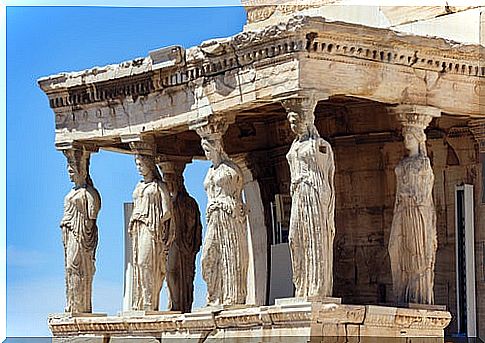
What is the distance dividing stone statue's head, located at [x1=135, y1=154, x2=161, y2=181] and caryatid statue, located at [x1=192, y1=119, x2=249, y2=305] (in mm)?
1563

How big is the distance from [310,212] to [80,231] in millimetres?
4786

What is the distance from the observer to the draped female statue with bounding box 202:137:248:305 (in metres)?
21.7

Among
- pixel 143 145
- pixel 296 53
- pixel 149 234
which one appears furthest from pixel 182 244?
pixel 296 53

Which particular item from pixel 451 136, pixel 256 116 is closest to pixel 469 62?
pixel 451 136

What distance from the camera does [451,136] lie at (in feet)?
76.1

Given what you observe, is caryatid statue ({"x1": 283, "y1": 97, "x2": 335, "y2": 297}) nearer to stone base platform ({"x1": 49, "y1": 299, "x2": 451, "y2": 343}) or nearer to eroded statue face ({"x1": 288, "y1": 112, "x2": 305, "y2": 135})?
eroded statue face ({"x1": 288, "y1": 112, "x2": 305, "y2": 135})

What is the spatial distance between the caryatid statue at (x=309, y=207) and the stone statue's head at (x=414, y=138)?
1.25 m

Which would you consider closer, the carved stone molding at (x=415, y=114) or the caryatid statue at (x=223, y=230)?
the carved stone molding at (x=415, y=114)

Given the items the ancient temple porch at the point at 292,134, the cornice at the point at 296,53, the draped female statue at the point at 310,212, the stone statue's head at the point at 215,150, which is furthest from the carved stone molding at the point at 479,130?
the stone statue's head at the point at 215,150

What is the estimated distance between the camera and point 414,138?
70.5ft

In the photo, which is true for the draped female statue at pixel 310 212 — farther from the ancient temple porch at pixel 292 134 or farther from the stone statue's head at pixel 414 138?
Result: the stone statue's head at pixel 414 138

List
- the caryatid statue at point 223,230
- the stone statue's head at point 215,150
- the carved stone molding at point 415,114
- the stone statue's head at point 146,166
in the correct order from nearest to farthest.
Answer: the carved stone molding at point 415,114
the caryatid statue at point 223,230
the stone statue's head at point 215,150
the stone statue's head at point 146,166

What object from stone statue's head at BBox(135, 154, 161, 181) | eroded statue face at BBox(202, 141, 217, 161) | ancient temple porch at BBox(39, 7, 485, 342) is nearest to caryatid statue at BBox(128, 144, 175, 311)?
stone statue's head at BBox(135, 154, 161, 181)

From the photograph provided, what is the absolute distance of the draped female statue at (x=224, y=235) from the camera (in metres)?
21.7
